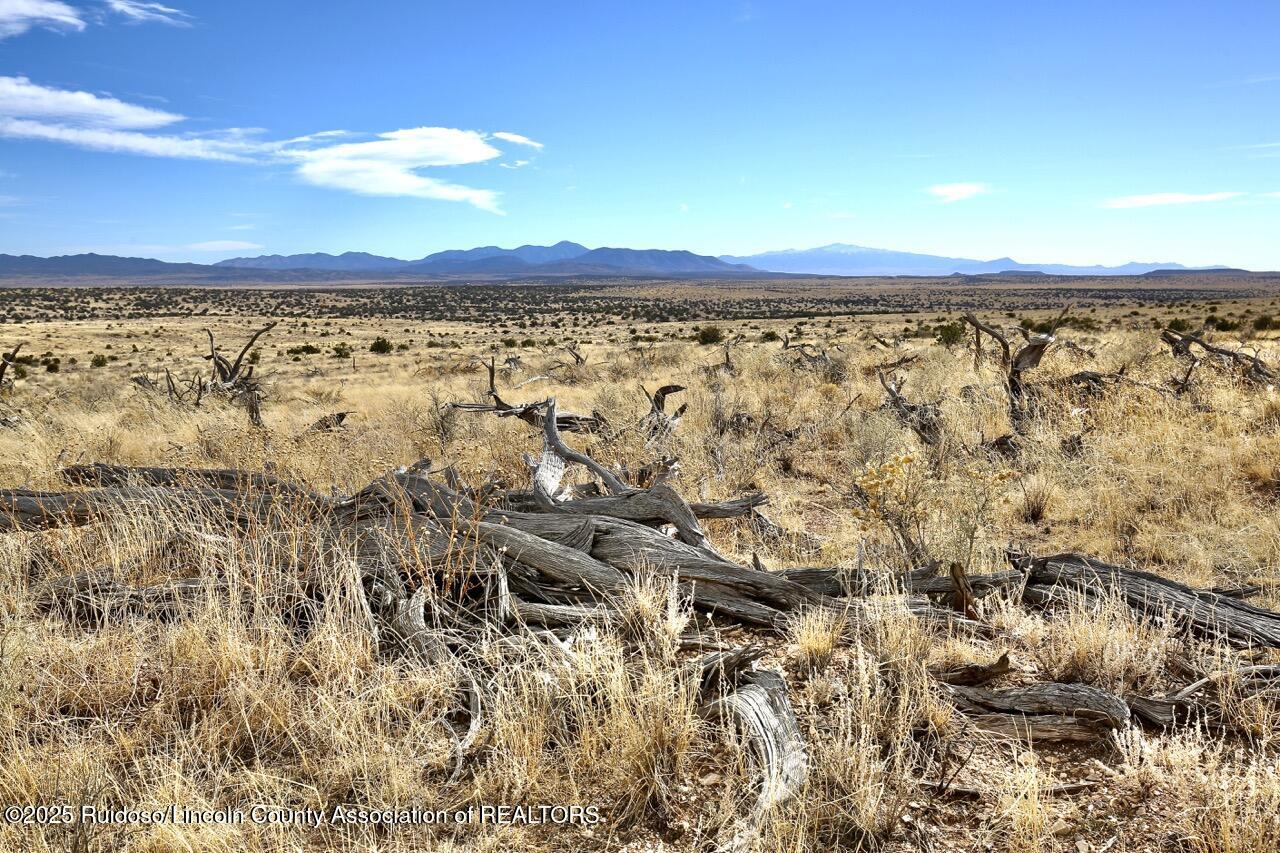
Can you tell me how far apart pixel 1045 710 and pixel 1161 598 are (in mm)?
1168

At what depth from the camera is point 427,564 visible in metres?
3.55

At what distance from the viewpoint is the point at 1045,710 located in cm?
268

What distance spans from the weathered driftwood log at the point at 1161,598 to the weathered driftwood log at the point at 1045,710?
734 millimetres

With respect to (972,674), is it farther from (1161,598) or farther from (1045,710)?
(1161,598)

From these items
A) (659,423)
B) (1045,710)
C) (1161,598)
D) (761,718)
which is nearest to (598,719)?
(761,718)

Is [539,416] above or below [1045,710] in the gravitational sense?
above

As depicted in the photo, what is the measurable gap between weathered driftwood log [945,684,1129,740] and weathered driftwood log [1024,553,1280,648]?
2.41 ft

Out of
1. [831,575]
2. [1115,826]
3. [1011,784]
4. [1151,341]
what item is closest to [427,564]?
[831,575]

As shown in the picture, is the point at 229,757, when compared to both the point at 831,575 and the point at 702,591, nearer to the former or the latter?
the point at 702,591

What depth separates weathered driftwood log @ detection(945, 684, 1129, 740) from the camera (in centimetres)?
261

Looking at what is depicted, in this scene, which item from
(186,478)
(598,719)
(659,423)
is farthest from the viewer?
(659,423)

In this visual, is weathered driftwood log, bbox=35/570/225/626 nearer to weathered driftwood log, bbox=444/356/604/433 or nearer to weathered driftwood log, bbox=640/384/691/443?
weathered driftwood log, bbox=444/356/604/433

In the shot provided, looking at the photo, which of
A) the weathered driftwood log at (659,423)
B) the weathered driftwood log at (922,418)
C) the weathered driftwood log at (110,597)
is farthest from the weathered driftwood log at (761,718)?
the weathered driftwood log at (922,418)

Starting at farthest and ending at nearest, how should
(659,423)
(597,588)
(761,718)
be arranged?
(659,423) < (597,588) < (761,718)
